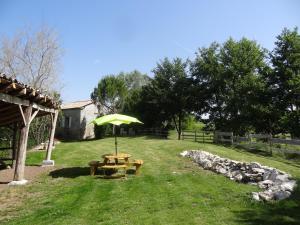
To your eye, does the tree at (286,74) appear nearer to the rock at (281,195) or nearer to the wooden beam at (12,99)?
the rock at (281,195)

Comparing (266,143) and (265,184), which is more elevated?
(266,143)

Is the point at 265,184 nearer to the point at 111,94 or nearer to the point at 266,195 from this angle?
the point at 266,195

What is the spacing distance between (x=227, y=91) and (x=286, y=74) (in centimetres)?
761

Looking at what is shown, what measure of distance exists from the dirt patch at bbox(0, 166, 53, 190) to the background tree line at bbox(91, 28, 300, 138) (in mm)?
19668

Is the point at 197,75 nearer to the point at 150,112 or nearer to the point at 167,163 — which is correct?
the point at 150,112

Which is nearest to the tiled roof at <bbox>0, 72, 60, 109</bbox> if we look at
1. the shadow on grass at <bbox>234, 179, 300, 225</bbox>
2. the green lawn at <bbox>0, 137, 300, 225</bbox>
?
the green lawn at <bbox>0, 137, 300, 225</bbox>

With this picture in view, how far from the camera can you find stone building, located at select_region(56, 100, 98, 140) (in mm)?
39031

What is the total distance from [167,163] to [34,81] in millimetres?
24192

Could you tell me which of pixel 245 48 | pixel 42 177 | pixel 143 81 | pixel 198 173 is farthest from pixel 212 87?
pixel 143 81

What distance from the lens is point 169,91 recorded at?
3800cm

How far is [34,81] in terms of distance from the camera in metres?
35.7

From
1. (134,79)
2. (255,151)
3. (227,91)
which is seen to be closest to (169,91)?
(227,91)

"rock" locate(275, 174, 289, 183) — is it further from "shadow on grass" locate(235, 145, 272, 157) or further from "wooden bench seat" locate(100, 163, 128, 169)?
"shadow on grass" locate(235, 145, 272, 157)

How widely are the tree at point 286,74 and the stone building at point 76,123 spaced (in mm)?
22097
